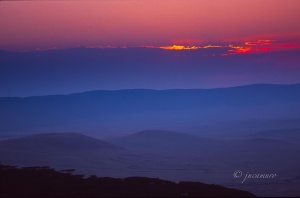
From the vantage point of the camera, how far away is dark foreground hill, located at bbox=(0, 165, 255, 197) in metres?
30.2

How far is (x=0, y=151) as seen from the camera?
5084 cm

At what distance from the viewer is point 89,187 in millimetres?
32719

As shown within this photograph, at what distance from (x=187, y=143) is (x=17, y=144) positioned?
99.0 ft

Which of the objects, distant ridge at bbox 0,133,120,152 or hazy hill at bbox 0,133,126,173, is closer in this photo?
hazy hill at bbox 0,133,126,173

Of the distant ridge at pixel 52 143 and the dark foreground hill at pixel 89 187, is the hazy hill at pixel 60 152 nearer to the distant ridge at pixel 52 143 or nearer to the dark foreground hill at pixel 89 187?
the distant ridge at pixel 52 143

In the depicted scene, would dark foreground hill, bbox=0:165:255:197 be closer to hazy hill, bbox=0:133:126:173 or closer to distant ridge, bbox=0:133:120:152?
hazy hill, bbox=0:133:126:173

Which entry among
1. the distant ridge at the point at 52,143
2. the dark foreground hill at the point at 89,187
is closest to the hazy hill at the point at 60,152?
the distant ridge at the point at 52,143

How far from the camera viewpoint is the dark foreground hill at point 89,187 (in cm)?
3019

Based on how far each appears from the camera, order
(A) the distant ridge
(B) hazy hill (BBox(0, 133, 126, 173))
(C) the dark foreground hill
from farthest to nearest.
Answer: (A) the distant ridge → (B) hazy hill (BBox(0, 133, 126, 173)) → (C) the dark foreground hill

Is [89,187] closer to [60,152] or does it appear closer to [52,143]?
[60,152]

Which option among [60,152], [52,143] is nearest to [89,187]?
[60,152]

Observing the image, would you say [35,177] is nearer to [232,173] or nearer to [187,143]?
[232,173]

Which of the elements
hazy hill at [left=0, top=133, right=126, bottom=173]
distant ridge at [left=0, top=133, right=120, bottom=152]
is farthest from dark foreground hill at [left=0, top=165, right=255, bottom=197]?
distant ridge at [left=0, top=133, right=120, bottom=152]

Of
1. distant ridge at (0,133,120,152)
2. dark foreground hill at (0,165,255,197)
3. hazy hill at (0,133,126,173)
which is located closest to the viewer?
dark foreground hill at (0,165,255,197)
